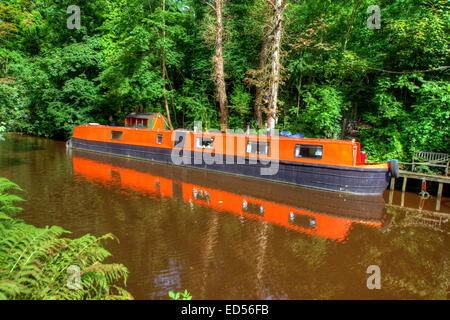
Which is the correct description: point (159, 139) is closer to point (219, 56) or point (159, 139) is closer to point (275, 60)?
point (219, 56)

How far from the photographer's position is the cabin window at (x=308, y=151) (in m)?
11.9

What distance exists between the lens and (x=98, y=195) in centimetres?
1073

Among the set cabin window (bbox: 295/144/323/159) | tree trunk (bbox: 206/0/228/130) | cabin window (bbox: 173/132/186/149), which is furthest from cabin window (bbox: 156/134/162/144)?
cabin window (bbox: 295/144/323/159)

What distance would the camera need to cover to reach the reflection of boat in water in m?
8.86

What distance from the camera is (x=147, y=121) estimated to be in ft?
62.3

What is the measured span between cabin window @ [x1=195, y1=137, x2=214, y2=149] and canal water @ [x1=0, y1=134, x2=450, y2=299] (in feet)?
7.78

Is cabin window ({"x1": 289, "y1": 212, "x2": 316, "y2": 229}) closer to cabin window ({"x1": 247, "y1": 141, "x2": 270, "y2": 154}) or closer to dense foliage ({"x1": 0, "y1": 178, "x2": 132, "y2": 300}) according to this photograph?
cabin window ({"x1": 247, "y1": 141, "x2": 270, "y2": 154})

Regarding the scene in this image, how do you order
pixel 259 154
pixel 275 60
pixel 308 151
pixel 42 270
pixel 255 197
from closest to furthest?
pixel 42 270 < pixel 255 197 < pixel 308 151 < pixel 259 154 < pixel 275 60

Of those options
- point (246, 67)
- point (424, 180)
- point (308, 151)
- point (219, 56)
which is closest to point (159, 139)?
point (219, 56)

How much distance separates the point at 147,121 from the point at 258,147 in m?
8.90

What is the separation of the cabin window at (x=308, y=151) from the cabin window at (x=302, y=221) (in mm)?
3565

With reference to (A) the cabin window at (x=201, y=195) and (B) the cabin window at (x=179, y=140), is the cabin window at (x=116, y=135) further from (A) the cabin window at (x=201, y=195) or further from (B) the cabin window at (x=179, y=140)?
(A) the cabin window at (x=201, y=195)
